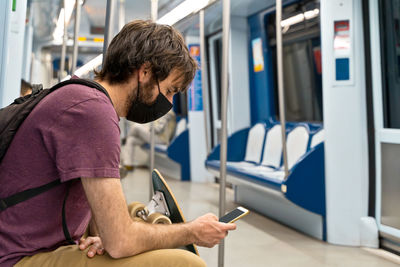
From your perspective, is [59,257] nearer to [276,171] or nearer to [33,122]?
[33,122]

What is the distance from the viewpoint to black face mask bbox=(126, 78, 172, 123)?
1346 mm

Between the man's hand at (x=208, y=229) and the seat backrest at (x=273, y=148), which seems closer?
the man's hand at (x=208, y=229)

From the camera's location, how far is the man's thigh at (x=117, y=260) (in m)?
1.13

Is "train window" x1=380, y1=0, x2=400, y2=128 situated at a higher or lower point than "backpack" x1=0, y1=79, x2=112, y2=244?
higher

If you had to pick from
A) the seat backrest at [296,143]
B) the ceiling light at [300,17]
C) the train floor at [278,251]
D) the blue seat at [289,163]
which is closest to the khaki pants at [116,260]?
the train floor at [278,251]

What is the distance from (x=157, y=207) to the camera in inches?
60.1

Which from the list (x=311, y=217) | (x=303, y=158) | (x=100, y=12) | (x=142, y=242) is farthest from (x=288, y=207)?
(x=142, y=242)

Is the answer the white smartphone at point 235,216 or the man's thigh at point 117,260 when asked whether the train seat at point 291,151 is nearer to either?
the white smartphone at point 235,216

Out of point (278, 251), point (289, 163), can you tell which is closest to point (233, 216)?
point (278, 251)

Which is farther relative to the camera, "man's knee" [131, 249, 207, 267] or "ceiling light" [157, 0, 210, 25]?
A: "ceiling light" [157, 0, 210, 25]

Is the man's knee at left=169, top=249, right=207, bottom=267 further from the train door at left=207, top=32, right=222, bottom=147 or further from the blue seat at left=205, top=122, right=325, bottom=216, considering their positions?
the train door at left=207, top=32, right=222, bottom=147

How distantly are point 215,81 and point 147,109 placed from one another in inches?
223

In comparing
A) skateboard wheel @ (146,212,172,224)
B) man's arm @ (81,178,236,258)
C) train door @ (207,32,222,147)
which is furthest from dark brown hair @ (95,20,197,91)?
train door @ (207,32,222,147)

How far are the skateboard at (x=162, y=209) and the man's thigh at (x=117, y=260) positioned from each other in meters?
0.26
